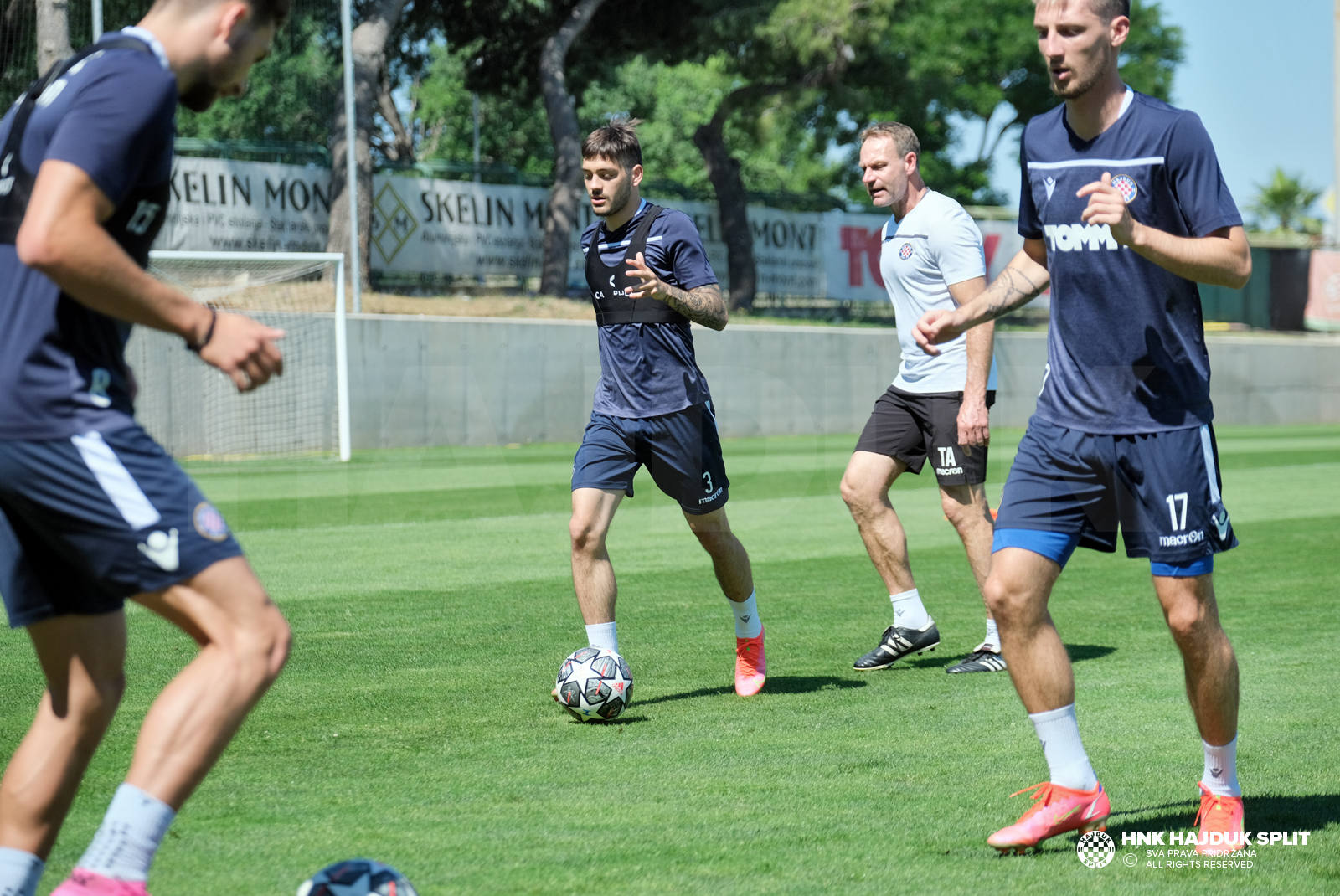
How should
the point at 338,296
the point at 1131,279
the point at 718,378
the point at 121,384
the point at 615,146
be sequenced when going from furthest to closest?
1. the point at 718,378
2. the point at 338,296
3. the point at 615,146
4. the point at 1131,279
5. the point at 121,384

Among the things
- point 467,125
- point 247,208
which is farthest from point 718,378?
point 467,125

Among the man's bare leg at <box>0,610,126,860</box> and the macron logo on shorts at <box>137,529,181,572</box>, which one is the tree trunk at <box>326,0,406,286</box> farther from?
the macron logo on shorts at <box>137,529,181,572</box>

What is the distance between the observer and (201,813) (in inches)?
172

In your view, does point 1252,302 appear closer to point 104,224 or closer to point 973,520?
point 973,520

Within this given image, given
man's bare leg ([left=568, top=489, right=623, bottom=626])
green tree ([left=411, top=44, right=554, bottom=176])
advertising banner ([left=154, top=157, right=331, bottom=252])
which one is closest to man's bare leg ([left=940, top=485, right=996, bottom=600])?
man's bare leg ([left=568, top=489, right=623, bottom=626])

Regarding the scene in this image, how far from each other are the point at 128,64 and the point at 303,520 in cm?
1103

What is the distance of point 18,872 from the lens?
3047 mm

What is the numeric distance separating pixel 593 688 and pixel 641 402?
134cm

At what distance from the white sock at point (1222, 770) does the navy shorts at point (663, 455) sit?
8.72 feet

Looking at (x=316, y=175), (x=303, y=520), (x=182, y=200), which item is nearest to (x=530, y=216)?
(x=316, y=175)

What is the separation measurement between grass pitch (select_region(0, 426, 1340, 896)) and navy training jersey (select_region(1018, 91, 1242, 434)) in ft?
4.18

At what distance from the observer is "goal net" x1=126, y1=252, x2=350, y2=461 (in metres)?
21.5

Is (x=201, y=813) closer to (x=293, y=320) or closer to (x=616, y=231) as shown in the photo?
(x=616, y=231)

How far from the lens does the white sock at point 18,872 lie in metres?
3.03
